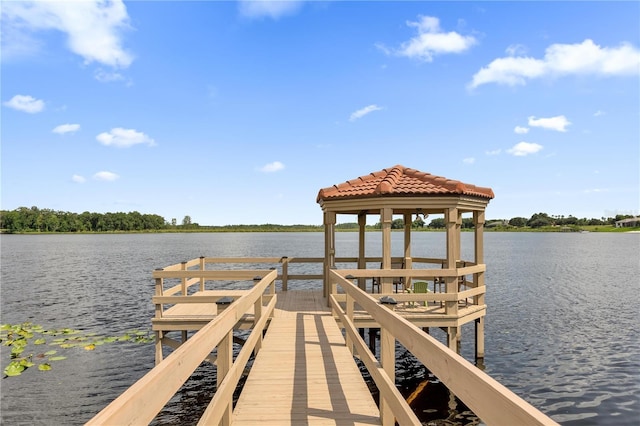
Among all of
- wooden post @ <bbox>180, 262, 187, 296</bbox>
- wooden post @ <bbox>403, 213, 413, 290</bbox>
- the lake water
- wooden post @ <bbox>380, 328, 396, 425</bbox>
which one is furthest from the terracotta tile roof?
wooden post @ <bbox>380, 328, 396, 425</bbox>

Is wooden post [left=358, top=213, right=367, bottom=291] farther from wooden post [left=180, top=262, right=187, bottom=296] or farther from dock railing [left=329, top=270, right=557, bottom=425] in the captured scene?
dock railing [left=329, top=270, right=557, bottom=425]

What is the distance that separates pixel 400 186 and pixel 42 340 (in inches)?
587

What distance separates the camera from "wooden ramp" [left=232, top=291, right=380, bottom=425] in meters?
4.32

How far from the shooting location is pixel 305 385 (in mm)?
5223

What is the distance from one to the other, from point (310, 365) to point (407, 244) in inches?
326

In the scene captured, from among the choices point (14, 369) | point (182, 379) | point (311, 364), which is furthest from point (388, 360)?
point (14, 369)

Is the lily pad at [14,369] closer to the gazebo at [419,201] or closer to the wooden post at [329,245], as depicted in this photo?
the wooden post at [329,245]

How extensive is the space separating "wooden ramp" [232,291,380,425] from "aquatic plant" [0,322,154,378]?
9868mm

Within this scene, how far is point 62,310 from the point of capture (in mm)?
20859

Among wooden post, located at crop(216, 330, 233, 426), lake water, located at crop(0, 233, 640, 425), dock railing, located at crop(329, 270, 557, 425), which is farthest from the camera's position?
lake water, located at crop(0, 233, 640, 425)

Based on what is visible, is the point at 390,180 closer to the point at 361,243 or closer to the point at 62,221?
the point at 361,243

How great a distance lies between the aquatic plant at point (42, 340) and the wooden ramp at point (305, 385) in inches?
388

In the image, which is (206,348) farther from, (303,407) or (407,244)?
(407,244)

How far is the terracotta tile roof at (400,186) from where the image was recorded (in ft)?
32.7
